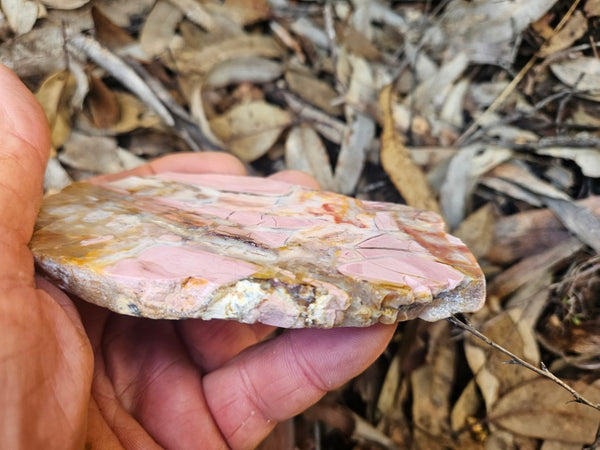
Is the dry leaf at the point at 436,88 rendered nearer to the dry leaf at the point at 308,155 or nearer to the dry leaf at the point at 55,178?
the dry leaf at the point at 308,155

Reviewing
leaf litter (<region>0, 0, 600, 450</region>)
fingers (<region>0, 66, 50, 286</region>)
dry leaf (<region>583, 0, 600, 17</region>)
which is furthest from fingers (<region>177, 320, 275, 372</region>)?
dry leaf (<region>583, 0, 600, 17</region>)

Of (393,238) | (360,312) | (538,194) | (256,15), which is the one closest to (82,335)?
(360,312)

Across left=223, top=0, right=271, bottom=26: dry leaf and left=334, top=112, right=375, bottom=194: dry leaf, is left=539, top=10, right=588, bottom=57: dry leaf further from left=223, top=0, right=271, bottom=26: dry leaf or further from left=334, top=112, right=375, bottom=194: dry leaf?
left=223, top=0, right=271, bottom=26: dry leaf

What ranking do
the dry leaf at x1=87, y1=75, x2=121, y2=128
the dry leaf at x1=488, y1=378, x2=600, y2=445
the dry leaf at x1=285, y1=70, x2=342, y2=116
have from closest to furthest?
the dry leaf at x1=488, y1=378, x2=600, y2=445
the dry leaf at x1=87, y1=75, x2=121, y2=128
the dry leaf at x1=285, y1=70, x2=342, y2=116

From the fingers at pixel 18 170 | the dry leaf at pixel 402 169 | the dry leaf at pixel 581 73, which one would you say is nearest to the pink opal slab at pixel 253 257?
the fingers at pixel 18 170

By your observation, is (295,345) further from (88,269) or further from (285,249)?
(88,269)
